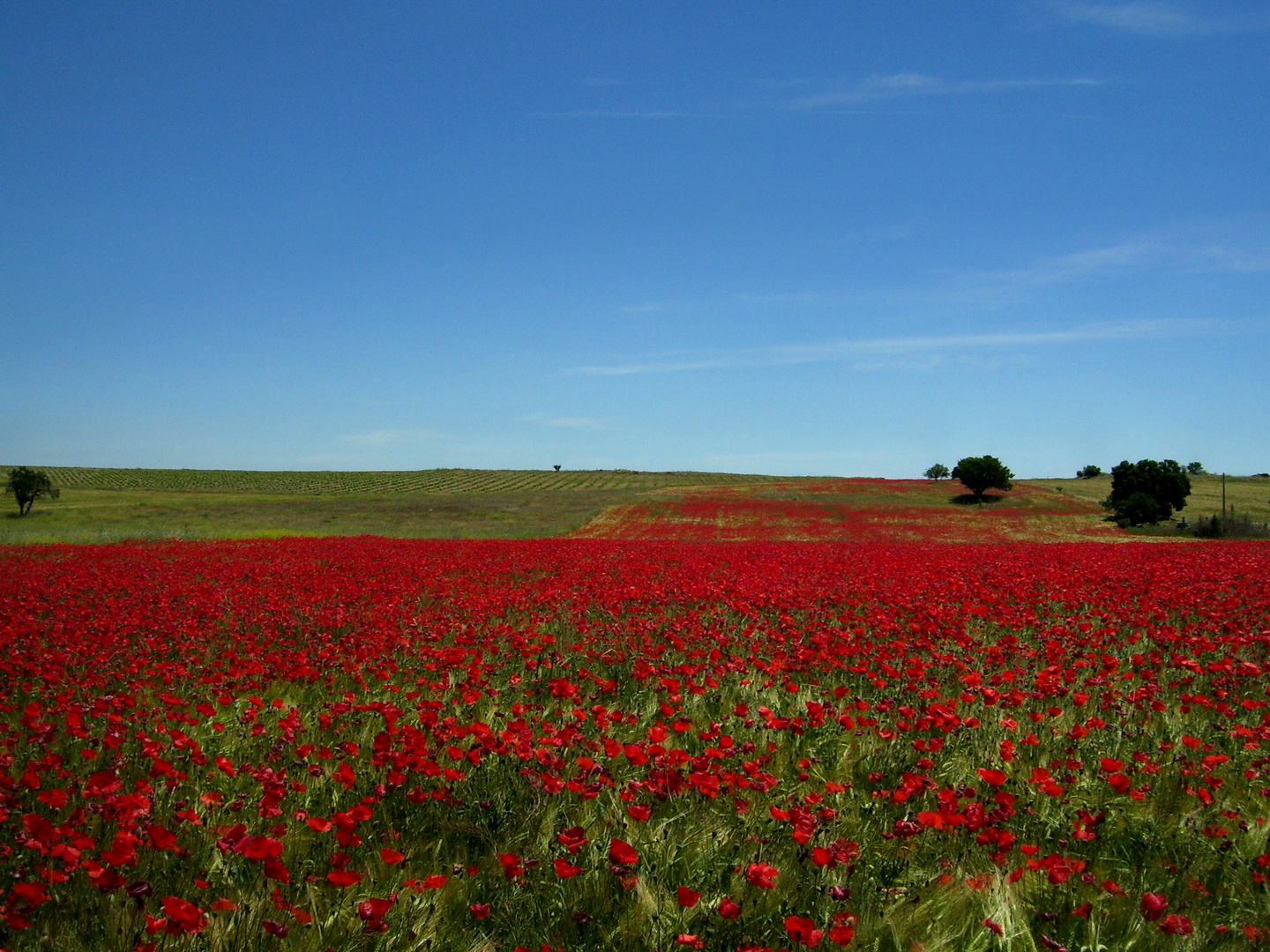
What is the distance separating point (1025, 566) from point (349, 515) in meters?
48.0

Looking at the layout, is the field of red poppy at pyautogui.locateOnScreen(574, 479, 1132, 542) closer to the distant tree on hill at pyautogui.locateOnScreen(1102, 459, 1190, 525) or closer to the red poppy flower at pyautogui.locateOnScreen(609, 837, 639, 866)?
the distant tree on hill at pyautogui.locateOnScreen(1102, 459, 1190, 525)

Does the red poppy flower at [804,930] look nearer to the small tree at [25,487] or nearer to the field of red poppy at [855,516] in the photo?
the field of red poppy at [855,516]

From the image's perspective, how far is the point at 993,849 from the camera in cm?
372

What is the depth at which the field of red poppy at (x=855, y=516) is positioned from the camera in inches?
1778

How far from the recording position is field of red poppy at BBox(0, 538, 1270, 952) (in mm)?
3047

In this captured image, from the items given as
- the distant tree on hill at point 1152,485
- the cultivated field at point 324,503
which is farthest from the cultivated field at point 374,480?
the distant tree on hill at point 1152,485

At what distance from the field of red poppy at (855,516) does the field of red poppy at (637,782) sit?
33.0 meters

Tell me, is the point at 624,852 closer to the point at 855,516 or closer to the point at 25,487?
the point at 855,516

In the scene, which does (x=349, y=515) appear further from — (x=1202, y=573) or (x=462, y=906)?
(x=462, y=906)

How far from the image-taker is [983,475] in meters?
73.4

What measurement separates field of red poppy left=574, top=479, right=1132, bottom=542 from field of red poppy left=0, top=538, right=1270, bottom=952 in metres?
33.0

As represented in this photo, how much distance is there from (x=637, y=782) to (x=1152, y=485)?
70030 mm

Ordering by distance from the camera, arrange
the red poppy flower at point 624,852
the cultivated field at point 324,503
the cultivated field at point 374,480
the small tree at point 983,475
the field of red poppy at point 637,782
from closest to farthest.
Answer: the red poppy flower at point 624,852, the field of red poppy at point 637,782, the cultivated field at point 324,503, the small tree at point 983,475, the cultivated field at point 374,480

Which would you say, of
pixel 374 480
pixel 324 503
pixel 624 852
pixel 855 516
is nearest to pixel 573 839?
pixel 624 852
